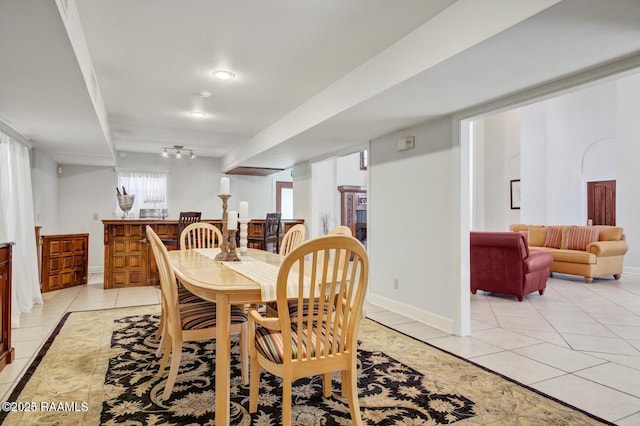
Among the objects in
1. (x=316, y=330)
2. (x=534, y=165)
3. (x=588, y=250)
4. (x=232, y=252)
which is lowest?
(x=588, y=250)

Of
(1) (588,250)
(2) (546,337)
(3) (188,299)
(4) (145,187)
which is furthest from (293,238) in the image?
(4) (145,187)

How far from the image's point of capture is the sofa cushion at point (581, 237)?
20.5 ft

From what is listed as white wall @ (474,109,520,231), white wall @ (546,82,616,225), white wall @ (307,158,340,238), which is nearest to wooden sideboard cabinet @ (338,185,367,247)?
white wall @ (307,158,340,238)

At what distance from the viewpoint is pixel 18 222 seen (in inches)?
162

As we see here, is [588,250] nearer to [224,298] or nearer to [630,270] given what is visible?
[630,270]

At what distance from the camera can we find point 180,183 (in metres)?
8.10

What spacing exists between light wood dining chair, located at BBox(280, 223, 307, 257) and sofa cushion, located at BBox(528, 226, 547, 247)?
5.55 meters

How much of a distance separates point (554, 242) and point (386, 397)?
6049mm

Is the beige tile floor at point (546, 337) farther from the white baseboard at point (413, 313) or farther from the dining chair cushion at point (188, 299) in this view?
the dining chair cushion at point (188, 299)

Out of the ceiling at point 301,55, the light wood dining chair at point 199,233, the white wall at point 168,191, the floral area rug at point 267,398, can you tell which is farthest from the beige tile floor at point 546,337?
the white wall at point 168,191

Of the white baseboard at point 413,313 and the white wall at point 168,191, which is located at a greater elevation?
Result: the white wall at point 168,191

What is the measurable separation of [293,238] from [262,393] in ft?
5.23

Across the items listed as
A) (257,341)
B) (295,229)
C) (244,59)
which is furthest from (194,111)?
(257,341)

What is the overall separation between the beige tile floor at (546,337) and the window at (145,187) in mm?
2585
